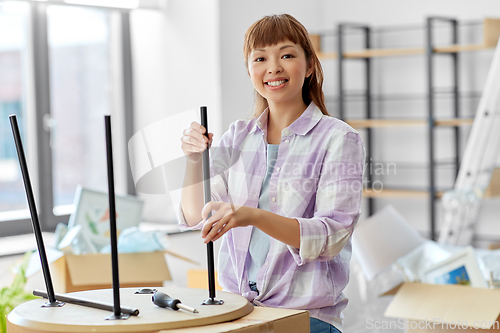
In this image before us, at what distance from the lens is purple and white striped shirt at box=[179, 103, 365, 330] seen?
3.25ft

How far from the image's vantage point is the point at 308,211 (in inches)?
41.4

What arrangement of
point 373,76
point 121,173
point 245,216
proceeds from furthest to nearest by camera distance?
point 373,76, point 121,173, point 245,216

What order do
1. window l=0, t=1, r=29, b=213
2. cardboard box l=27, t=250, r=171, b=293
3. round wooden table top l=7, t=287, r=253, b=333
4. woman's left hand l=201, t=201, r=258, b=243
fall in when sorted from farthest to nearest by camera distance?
window l=0, t=1, r=29, b=213 → cardboard box l=27, t=250, r=171, b=293 → woman's left hand l=201, t=201, r=258, b=243 → round wooden table top l=7, t=287, r=253, b=333

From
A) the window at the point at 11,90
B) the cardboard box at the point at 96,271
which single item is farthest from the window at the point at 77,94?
the cardboard box at the point at 96,271

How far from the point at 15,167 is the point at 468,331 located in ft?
6.77

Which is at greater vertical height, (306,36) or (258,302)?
(306,36)

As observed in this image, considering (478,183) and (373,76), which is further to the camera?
(373,76)

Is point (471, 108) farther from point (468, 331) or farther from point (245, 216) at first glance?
point (245, 216)

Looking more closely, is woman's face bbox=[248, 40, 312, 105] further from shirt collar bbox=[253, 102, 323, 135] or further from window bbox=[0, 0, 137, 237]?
window bbox=[0, 0, 137, 237]

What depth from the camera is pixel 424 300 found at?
168 cm

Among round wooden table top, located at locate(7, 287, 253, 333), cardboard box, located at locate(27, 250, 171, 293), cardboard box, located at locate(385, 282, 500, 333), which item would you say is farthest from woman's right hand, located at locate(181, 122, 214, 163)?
cardboard box, located at locate(27, 250, 171, 293)

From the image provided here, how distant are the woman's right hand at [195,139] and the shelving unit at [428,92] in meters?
2.63

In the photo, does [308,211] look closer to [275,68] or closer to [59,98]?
[275,68]

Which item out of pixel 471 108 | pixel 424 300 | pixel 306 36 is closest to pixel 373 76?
pixel 471 108
